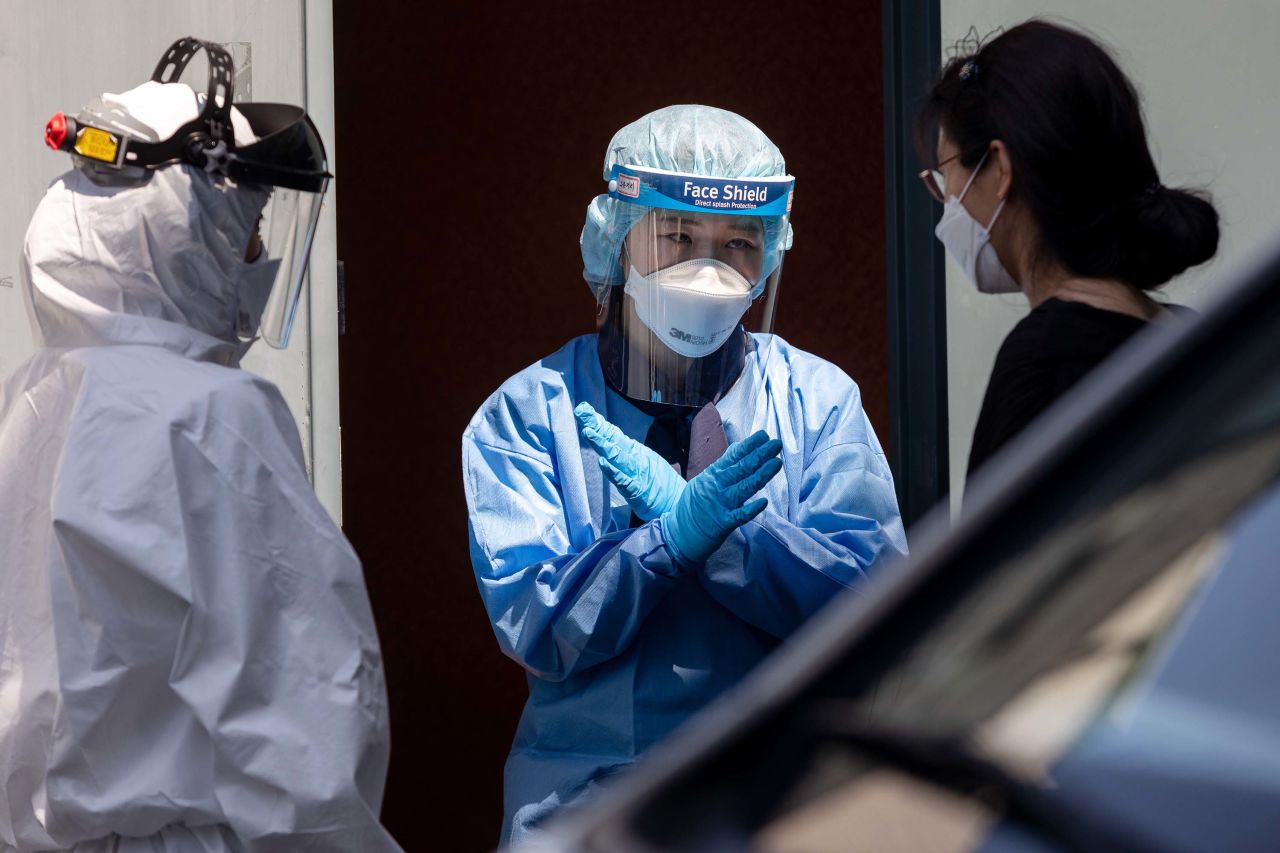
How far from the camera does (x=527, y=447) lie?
2.32m

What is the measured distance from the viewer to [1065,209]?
1.78 m

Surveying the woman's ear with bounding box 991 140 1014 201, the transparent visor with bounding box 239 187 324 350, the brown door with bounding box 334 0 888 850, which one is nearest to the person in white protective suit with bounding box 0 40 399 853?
the transparent visor with bounding box 239 187 324 350

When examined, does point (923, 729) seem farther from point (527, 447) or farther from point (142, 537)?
point (527, 447)

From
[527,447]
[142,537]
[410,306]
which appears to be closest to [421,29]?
[410,306]

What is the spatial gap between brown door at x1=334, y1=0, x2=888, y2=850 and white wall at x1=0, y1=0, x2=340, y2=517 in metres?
0.43

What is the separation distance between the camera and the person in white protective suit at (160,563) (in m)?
1.75

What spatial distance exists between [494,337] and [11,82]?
1.39m

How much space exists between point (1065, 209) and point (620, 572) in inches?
31.5

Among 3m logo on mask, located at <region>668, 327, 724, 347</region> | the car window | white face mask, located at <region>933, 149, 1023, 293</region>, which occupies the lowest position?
the car window

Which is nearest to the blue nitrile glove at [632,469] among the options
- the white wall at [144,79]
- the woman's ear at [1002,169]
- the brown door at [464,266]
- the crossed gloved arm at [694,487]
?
the crossed gloved arm at [694,487]

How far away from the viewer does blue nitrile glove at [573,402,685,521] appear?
7.27 ft

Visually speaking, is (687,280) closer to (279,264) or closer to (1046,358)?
(279,264)

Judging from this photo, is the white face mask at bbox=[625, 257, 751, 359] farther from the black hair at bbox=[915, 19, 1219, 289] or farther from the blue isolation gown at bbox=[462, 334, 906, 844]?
the black hair at bbox=[915, 19, 1219, 289]

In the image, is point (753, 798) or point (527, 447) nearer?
point (753, 798)
